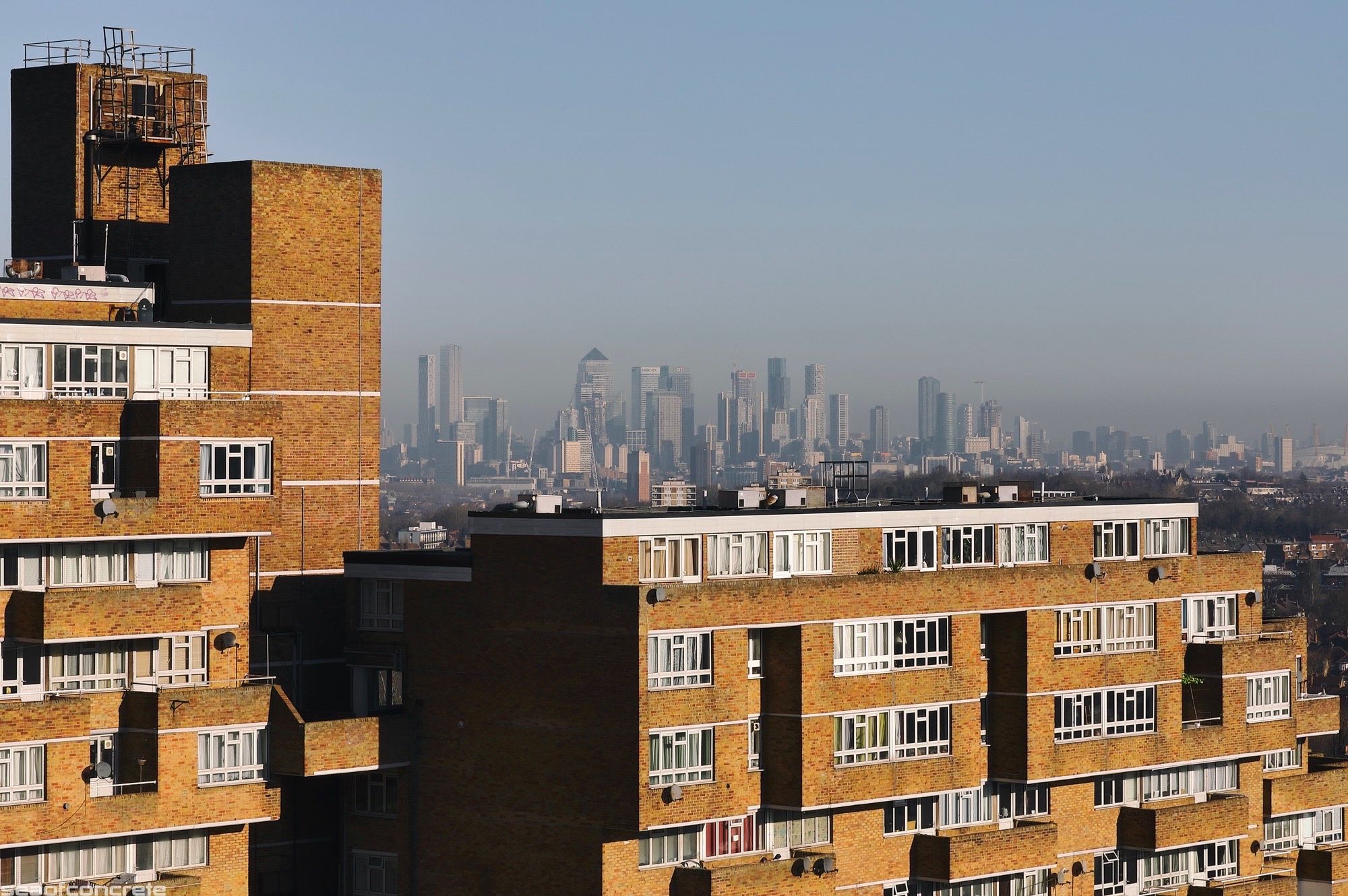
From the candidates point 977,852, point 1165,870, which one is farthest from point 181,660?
point 1165,870

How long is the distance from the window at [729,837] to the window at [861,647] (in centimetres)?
547

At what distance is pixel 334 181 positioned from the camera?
7369 cm

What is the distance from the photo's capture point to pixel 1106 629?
75812 millimetres

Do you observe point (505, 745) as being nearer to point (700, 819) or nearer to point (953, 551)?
point (700, 819)

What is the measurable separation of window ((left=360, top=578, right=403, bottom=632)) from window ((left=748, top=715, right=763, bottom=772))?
12111 millimetres

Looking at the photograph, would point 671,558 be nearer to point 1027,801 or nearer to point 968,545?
point 968,545

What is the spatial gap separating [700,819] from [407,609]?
40.1ft

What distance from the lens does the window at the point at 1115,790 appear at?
7706cm

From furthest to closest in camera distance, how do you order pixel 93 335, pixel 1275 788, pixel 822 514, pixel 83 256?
pixel 1275 788, pixel 83 256, pixel 822 514, pixel 93 335

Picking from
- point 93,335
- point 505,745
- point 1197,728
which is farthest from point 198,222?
point 1197,728

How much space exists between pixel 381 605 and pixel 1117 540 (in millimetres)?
26263

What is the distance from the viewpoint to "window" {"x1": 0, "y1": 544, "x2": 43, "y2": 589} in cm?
6200

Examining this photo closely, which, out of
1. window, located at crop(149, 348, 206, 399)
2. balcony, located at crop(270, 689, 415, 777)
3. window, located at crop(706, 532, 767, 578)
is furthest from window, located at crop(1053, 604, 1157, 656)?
window, located at crop(149, 348, 206, 399)

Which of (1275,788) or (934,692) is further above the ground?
(934,692)
